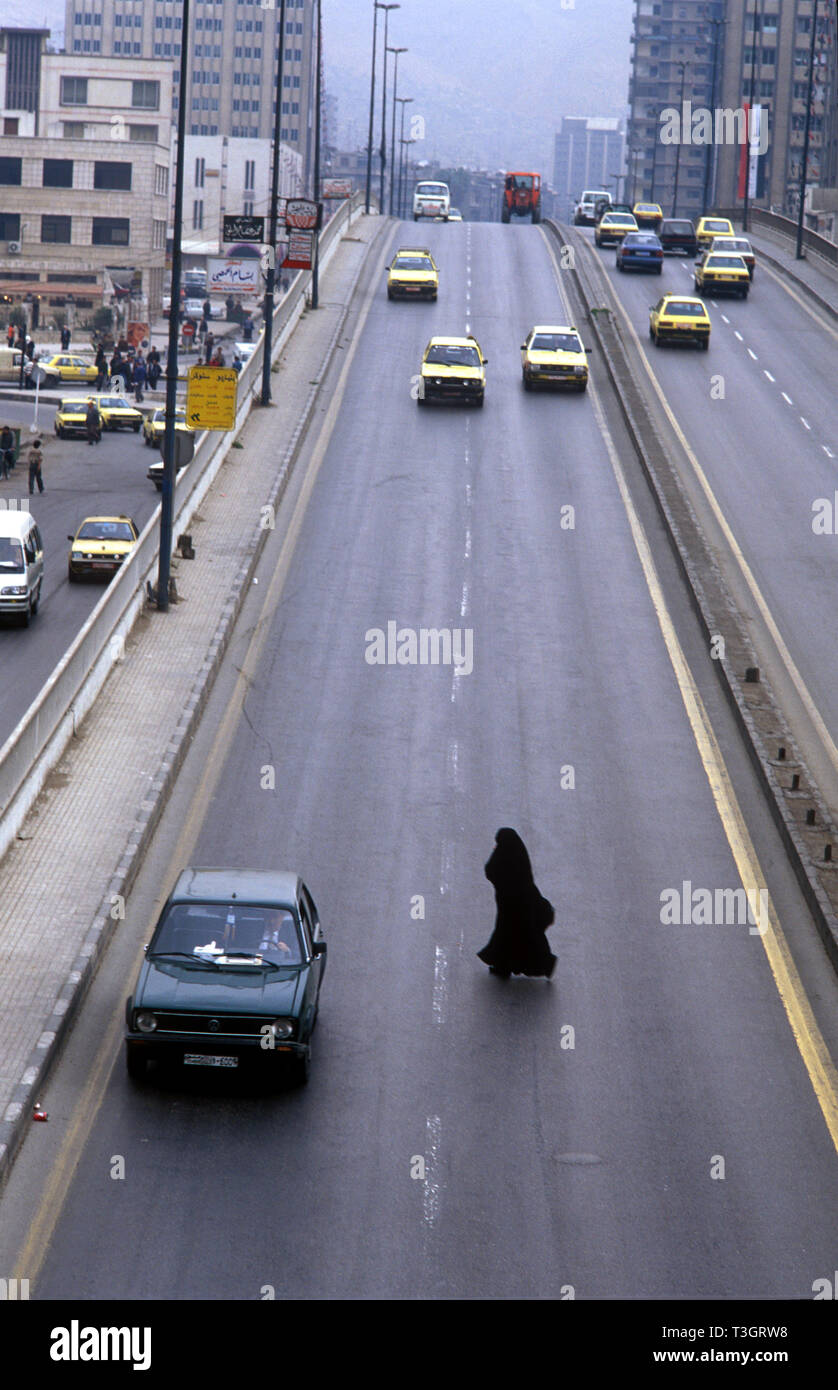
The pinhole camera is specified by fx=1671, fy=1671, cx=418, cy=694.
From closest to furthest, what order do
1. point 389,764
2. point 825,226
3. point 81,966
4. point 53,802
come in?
point 81,966 < point 53,802 < point 389,764 < point 825,226

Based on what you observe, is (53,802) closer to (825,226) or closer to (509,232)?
(509,232)

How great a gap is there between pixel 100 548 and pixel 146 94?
90.9 metres

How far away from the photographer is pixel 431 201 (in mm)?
87750

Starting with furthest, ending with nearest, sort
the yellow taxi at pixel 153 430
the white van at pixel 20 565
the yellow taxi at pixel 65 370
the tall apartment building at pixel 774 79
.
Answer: the tall apartment building at pixel 774 79
the yellow taxi at pixel 65 370
the yellow taxi at pixel 153 430
the white van at pixel 20 565

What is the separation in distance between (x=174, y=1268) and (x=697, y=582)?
18700 millimetres

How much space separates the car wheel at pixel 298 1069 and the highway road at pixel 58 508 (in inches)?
462

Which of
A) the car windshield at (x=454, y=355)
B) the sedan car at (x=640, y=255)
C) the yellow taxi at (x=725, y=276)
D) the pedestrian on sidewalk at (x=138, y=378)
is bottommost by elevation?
the pedestrian on sidewalk at (x=138, y=378)

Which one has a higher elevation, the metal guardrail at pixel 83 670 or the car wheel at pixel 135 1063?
the metal guardrail at pixel 83 670

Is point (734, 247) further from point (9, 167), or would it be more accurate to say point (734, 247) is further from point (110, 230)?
point (9, 167)

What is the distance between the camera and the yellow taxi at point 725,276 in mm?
58031

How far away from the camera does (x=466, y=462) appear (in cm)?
3531

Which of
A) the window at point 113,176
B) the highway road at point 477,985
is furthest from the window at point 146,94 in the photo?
the highway road at point 477,985

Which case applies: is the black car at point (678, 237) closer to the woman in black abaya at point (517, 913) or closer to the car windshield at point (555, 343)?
the car windshield at point (555, 343)
